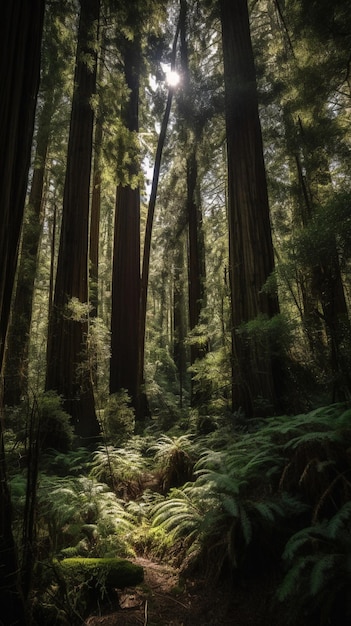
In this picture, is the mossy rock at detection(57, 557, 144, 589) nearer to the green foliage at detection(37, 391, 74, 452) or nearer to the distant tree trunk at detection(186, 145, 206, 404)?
the green foliage at detection(37, 391, 74, 452)

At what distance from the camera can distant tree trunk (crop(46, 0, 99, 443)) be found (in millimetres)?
7012

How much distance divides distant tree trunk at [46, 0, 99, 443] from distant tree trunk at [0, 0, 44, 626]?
4.34 m

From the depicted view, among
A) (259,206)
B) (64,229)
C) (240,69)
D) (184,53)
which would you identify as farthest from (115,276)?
(184,53)

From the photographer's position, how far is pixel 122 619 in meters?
2.31

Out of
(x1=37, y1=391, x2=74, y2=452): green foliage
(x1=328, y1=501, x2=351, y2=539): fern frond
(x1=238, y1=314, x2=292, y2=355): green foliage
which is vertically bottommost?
(x1=328, y1=501, x2=351, y2=539): fern frond

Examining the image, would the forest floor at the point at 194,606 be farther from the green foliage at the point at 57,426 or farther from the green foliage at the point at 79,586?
the green foliage at the point at 57,426

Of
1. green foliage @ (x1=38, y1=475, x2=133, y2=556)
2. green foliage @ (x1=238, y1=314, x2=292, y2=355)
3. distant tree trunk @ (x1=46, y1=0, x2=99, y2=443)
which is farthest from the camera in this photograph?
distant tree trunk @ (x1=46, y1=0, x2=99, y2=443)

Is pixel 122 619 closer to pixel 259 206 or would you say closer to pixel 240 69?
pixel 259 206

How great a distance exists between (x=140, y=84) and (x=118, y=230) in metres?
5.72

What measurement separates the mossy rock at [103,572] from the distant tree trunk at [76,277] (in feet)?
13.5

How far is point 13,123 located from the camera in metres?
2.26

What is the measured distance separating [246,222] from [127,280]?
4926 millimetres

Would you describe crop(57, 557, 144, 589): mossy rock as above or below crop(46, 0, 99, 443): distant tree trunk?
below

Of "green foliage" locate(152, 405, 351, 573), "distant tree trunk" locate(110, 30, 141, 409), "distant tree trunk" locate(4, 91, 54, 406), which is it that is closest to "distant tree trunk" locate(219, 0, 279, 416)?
"green foliage" locate(152, 405, 351, 573)
